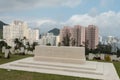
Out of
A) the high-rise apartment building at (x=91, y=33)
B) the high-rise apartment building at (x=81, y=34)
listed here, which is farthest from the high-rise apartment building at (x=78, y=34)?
the high-rise apartment building at (x=91, y=33)

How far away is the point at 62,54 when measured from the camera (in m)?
14.2

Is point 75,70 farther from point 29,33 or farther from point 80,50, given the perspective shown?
point 29,33

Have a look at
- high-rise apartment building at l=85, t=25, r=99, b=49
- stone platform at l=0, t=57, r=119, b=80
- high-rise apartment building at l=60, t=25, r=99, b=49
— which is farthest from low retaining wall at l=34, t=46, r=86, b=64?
high-rise apartment building at l=85, t=25, r=99, b=49

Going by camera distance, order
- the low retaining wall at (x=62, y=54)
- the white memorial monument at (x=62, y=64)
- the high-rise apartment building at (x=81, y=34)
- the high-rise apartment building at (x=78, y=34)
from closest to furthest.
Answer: the white memorial monument at (x=62, y=64) → the low retaining wall at (x=62, y=54) → the high-rise apartment building at (x=78, y=34) → the high-rise apartment building at (x=81, y=34)

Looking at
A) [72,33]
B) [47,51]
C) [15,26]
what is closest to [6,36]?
[15,26]

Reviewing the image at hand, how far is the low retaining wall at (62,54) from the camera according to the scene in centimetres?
1386

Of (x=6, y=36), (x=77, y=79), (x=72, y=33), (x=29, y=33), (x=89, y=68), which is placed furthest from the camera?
(x=29, y=33)

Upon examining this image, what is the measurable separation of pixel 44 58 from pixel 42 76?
4568mm

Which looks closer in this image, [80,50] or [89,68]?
[89,68]

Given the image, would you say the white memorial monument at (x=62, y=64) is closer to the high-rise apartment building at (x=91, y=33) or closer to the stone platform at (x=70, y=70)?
the stone platform at (x=70, y=70)

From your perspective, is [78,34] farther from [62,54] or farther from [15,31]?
[62,54]

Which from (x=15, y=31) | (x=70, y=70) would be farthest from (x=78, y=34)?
(x=70, y=70)

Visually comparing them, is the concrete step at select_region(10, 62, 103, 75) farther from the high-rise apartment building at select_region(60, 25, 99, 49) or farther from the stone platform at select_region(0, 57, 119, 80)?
the high-rise apartment building at select_region(60, 25, 99, 49)

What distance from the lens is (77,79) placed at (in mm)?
9422
